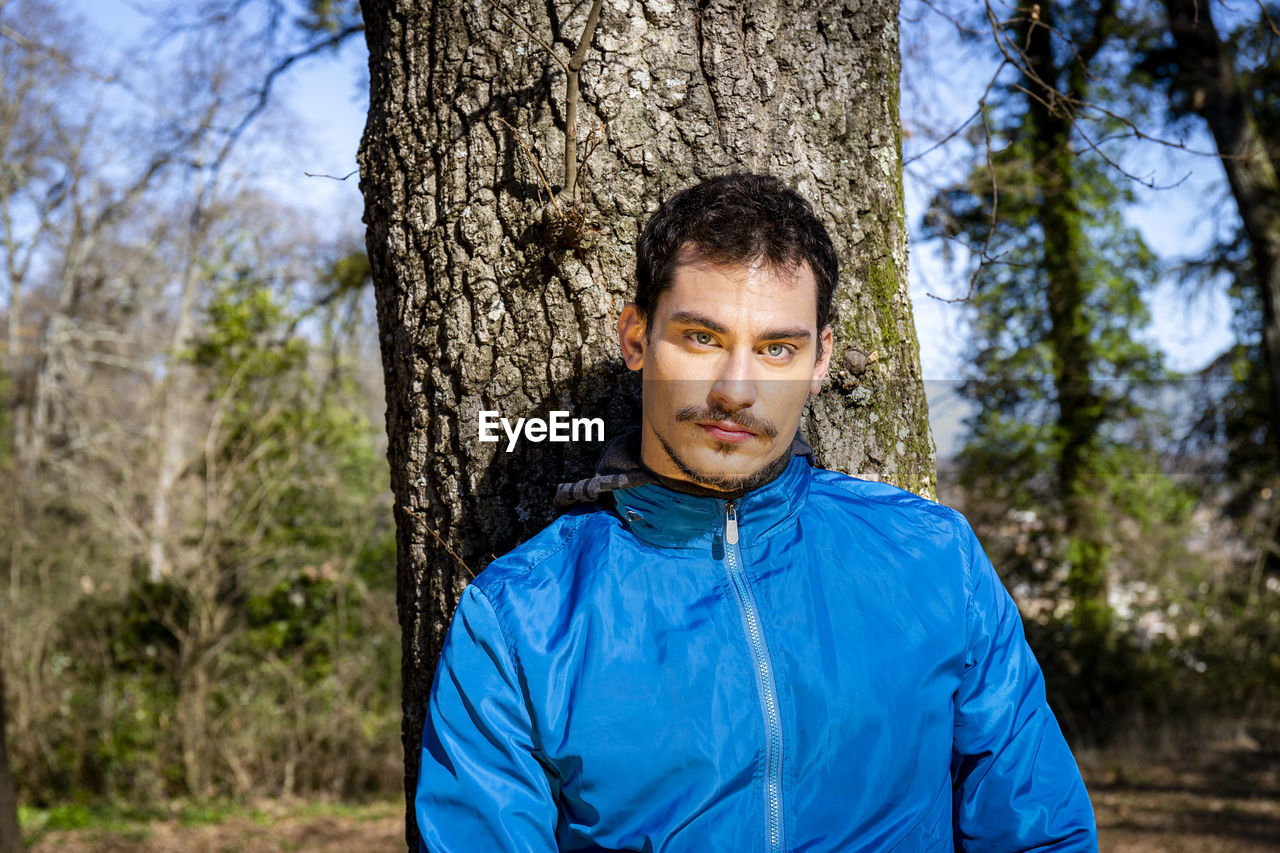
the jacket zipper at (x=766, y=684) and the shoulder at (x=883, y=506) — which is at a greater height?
the shoulder at (x=883, y=506)

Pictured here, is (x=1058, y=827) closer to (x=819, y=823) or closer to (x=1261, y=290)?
(x=819, y=823)

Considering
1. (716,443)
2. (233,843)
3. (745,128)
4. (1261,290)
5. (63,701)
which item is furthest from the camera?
(63,701)

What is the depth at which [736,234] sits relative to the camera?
165 centimetres

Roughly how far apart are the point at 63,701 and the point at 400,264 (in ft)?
26.3

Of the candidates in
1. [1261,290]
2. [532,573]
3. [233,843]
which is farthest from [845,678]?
[1261,290]

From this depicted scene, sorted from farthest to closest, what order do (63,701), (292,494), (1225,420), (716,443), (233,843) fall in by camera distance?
(1225,420), (292,494), (63,701), (233,843), (716,443)

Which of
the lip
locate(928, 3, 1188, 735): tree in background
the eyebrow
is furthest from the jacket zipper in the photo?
locate(928, 3, 1188, 735): tree in background

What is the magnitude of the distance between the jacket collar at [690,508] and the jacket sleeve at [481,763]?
29cm

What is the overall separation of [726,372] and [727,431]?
94 millimetres

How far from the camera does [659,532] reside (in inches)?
63.5

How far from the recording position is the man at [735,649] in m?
1.46

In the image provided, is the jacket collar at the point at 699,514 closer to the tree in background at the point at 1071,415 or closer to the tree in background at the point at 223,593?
the tree in background at the point at 223,593

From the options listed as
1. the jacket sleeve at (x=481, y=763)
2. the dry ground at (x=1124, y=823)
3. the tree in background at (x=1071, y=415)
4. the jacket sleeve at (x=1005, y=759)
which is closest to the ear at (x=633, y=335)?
the jacket sleeve at (x=481, y=763)

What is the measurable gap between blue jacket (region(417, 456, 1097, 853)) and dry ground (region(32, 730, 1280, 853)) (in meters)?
6.26
